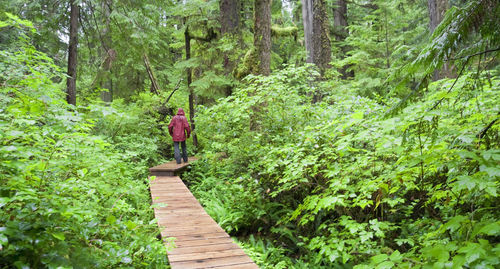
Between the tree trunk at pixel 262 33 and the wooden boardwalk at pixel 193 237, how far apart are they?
4.32 meters

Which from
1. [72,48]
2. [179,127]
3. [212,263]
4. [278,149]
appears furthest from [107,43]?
[212,263]

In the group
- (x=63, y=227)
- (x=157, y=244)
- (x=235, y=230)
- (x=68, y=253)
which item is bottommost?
(x=235, y=230)

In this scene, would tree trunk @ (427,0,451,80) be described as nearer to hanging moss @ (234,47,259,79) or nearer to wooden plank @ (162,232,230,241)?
hanging moss @ (234,47,259,79)

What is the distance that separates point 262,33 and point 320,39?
440 cm

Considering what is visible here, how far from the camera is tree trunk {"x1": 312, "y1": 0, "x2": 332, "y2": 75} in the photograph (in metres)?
A: 12.9

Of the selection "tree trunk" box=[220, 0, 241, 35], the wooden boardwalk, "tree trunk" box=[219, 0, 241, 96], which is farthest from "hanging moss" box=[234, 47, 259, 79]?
the wooden boardwalk

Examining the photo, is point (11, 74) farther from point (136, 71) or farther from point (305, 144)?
point (136, 71)

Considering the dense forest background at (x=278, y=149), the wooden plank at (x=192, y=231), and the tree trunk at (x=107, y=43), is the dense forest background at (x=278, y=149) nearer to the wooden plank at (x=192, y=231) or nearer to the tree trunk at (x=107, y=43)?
the tree trunk at (x=107, y=43)

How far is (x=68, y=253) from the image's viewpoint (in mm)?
2605

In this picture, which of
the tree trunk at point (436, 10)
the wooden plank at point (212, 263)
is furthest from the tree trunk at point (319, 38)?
the wooden plank at point (212, 263)

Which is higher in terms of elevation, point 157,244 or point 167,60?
point 167,60

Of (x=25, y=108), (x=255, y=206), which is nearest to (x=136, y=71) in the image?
(x=255, y=206)

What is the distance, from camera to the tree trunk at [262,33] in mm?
9352

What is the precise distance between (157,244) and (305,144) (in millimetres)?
2684
